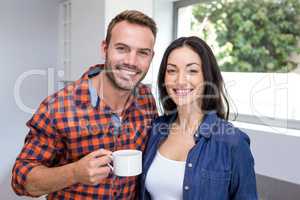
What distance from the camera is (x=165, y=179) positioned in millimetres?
1007

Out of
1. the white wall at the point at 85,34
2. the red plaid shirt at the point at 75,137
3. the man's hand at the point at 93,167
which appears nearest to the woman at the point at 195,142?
the red plaid shirt at the point at 75,137

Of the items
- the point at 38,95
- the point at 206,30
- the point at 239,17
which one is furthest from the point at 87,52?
the point at 239,17

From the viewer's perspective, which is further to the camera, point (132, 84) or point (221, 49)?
point (221, 49)

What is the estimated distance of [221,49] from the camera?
196 cm

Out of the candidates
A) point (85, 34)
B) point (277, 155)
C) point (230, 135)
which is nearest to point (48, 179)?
point (230, 135)

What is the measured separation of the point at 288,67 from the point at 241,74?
290 millimetres

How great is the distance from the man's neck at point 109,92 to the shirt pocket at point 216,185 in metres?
0.41

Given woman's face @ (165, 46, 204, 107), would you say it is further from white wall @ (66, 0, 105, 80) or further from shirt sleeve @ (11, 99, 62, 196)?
white wall @ (66, 0, 105, 80)

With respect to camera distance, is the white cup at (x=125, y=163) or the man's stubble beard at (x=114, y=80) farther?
the man's stubble beard at (x=114, y=80)

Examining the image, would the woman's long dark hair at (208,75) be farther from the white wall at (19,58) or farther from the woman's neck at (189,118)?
the white wall at (19,58)

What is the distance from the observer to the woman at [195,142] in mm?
968

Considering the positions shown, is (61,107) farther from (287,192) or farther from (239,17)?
(239,17)

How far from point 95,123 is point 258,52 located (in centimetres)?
115

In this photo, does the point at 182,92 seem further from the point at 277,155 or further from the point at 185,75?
the point at 277,155
